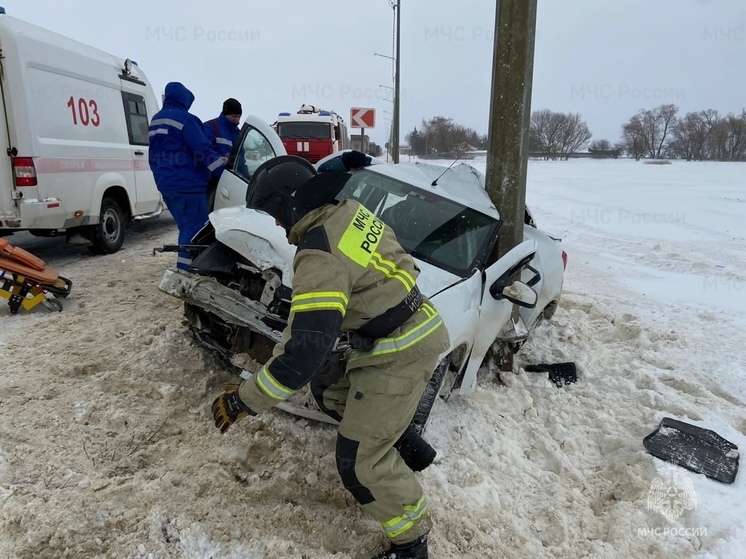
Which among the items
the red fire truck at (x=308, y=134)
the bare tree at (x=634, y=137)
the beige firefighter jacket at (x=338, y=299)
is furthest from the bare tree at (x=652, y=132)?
the beige firefighter jacket at (x=338, y=299)

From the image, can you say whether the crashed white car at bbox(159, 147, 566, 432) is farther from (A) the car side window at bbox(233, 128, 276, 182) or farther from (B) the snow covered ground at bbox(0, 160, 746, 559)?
(A) the car side window at bbox(233, 128, 276, 182)

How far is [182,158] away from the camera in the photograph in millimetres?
Result: 4895

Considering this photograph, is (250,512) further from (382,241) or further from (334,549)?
(382,241)

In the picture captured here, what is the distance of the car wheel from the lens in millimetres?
2711

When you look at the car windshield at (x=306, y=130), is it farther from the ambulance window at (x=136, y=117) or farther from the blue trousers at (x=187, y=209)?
the blue trousers at (x=187, y=209)

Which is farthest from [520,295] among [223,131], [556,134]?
[556,134]

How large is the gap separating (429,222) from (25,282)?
11.2ft

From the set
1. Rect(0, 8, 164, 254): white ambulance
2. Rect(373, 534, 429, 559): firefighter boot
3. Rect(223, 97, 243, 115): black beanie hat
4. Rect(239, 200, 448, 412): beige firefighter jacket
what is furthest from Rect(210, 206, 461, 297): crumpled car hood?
Rect(0, 8, 164, 254): white ambulance

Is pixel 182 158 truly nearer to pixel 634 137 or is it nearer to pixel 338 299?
pixel 338 299

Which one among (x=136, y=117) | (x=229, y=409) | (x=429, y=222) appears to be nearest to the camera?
(x=229, y=409)

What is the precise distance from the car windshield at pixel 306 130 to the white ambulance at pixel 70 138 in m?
8.34

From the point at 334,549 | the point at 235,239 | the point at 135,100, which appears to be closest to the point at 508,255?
the point at 235,239

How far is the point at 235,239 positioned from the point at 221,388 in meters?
1.02

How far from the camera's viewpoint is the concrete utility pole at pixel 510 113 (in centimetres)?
359
